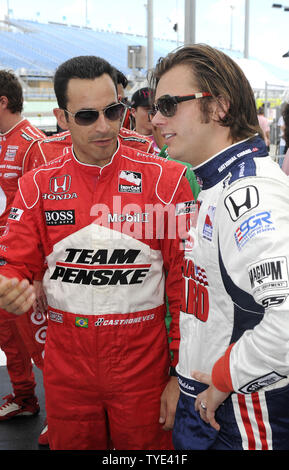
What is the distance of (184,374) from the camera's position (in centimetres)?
142

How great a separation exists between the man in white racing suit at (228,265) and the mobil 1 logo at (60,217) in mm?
469

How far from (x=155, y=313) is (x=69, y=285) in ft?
1.05

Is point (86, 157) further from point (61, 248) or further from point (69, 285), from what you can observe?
point (69, 285)

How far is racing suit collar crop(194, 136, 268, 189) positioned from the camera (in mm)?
1243

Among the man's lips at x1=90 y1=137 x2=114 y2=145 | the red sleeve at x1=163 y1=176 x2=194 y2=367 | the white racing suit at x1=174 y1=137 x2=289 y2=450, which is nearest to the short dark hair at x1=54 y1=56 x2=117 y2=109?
the man's lips at x1=90 y1=137 x2=114 y2=145

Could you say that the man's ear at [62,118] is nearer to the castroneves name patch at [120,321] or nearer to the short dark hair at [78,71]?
the short dark hair at [78,71]

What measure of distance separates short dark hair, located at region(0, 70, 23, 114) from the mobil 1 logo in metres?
1.99

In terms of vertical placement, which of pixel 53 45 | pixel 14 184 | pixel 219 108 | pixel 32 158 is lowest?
pixel 53 45

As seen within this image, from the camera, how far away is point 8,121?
343cm

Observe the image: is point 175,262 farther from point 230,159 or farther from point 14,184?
point 14,184

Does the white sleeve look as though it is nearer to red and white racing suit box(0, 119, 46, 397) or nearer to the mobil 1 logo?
the mobil 1 logo

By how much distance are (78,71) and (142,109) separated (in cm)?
217

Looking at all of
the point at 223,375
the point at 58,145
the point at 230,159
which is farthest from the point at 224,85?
the point at 58,145
